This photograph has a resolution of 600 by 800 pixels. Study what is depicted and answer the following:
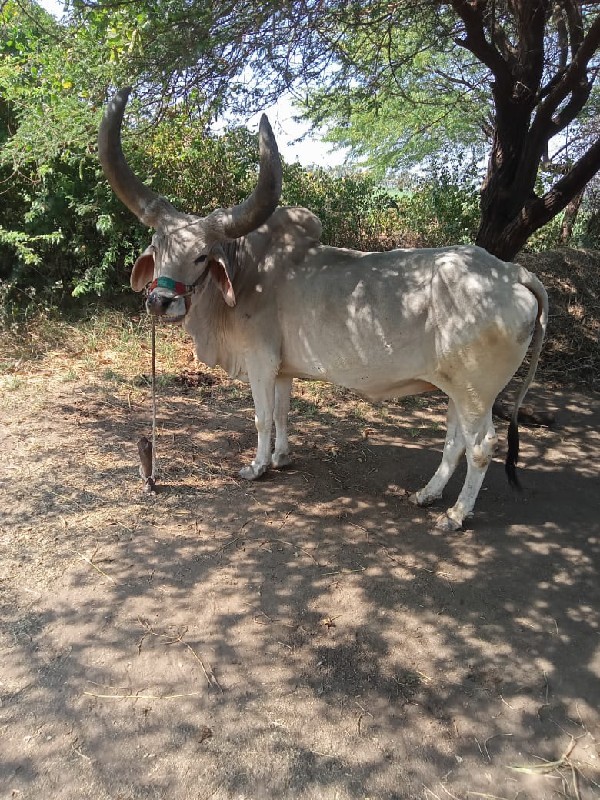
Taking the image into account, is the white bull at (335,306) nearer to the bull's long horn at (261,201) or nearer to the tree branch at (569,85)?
the bull's long horn at (261,201)

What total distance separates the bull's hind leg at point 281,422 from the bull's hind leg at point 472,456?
4.22 ft

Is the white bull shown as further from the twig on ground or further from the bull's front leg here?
the twig on ground

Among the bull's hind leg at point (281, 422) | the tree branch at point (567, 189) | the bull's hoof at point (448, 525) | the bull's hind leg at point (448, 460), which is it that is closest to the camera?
the bull's hoof at point (448, 525)

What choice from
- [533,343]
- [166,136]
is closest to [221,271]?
[533,343]

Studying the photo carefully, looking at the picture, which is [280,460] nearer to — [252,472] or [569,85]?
[252,472]

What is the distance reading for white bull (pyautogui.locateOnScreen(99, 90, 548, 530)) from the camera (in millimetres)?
3502

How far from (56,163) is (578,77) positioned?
5647 mm

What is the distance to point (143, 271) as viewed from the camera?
160 inches

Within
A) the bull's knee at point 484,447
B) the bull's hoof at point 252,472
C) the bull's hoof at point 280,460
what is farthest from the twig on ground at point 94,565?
the bull's knee at point 484,447

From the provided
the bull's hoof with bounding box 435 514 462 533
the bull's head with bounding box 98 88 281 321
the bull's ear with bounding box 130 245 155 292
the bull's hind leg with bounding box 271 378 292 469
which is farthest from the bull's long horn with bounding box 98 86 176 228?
the bull's hoof with bounding box 435 514 462 533

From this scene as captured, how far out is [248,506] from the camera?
13.3ft

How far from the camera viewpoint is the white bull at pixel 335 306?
3.50 meters

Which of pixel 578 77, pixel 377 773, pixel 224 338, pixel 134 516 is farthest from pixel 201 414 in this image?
pixel 578 77

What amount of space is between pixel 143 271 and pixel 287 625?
245 cm
